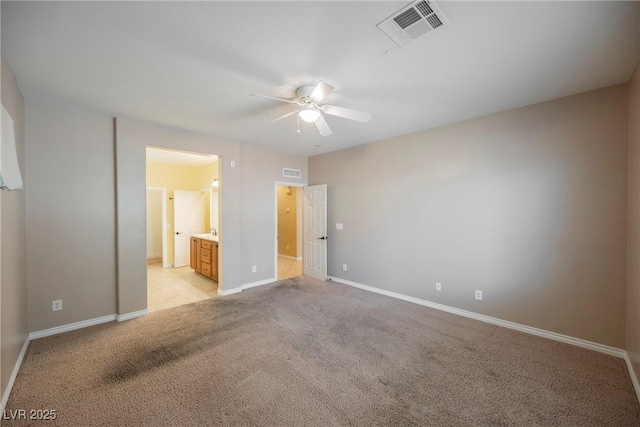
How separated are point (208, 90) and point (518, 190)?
3.80m

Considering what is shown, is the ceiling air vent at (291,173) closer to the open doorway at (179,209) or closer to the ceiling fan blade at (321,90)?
the open doorway at (179,209)

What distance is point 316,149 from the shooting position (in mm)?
5148

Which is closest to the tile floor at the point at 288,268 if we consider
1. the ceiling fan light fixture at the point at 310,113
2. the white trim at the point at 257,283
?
the white trim at the point at 257,283

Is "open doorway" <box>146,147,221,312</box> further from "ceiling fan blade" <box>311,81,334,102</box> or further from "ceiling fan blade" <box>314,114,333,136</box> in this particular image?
"ceiling fan blade" <box>311,81,334,102</box>

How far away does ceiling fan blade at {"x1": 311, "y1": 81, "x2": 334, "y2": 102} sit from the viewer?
2.15 m

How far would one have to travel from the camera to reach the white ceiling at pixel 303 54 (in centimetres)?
161

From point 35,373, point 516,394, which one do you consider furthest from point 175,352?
point 516,394

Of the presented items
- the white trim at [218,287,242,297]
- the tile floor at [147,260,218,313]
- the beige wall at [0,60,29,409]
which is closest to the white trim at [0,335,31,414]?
the beige wall at [0,60,29,409]

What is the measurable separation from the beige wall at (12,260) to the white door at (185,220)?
3867mm

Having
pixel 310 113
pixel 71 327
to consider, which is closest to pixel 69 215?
pixel 71 327

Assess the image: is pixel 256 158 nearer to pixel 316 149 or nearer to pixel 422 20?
pixel 316 149

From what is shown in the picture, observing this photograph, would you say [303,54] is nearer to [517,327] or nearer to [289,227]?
[517,327]

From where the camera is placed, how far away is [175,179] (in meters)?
6.85

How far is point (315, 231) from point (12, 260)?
4.24 m
